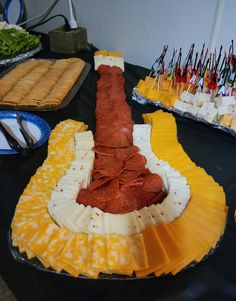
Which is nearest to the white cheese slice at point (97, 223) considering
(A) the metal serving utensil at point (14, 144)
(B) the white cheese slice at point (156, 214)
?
(B) the white cheese slice at point (156, 214)

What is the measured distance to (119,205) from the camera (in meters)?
0.67

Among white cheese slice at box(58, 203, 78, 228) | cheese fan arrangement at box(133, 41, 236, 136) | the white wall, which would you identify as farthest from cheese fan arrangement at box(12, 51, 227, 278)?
the white wall

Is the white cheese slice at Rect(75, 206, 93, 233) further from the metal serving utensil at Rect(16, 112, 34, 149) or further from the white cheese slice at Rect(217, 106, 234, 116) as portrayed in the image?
the white cheese slice at Rect(217, 106, 234, 116)

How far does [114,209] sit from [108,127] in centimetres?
38

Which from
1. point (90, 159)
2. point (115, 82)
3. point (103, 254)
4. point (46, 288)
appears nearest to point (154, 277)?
point (103, 254)

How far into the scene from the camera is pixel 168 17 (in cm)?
132

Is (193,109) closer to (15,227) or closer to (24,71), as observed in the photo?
(15,227)

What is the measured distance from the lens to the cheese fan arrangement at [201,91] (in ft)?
3.14

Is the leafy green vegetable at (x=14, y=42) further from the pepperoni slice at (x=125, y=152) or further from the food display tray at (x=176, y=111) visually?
the pepperoni slice at (x=125, y=152)

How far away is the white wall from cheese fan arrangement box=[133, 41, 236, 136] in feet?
0.39

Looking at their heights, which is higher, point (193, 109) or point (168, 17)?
point (168, 17)

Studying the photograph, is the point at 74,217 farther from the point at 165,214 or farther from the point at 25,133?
the point at 25,133

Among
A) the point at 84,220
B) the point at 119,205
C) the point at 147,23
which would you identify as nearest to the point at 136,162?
the point at 119,205

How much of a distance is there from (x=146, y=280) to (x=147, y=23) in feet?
4.34
